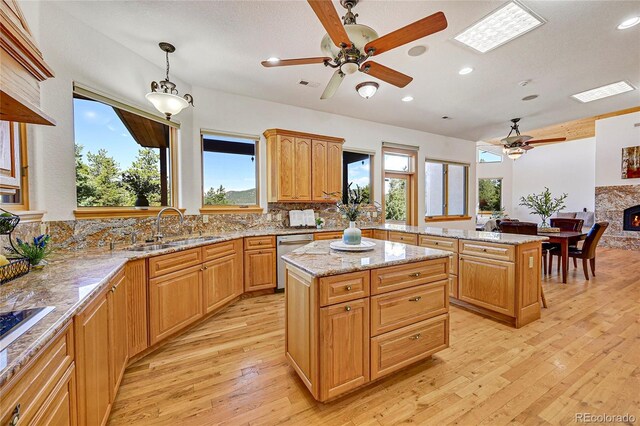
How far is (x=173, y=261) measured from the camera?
236 centimetres

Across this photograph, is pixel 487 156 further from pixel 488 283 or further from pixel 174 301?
pixel 174 301

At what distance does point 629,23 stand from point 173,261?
466cm

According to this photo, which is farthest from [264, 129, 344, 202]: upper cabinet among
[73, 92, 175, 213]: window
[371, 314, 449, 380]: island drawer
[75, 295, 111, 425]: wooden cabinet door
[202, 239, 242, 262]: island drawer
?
[75, 295, 111, 425]: wooden cabinet door

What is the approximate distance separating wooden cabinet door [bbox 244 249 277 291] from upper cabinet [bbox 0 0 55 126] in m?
2.58

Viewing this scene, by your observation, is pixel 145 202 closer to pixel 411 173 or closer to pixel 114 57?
pixel 114 57

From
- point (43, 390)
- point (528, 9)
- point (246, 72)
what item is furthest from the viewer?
point (246, 72)

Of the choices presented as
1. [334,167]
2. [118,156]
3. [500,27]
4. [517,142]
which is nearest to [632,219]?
[517,142]

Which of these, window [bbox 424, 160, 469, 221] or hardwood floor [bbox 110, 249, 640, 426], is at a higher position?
window [bbox 424, 160, 469, 221]

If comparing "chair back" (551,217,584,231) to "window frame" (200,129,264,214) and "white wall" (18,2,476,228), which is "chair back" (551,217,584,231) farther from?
"window frame" (200,129,264,214)

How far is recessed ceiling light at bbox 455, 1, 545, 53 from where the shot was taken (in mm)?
2260

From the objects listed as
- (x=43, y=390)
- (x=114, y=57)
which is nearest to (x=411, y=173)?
(x=114, y=57)

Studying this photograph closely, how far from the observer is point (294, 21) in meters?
2.35

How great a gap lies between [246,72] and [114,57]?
4.37ft

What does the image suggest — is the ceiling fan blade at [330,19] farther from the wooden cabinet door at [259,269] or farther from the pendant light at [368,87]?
the wooden cabinet door at [259,269]
